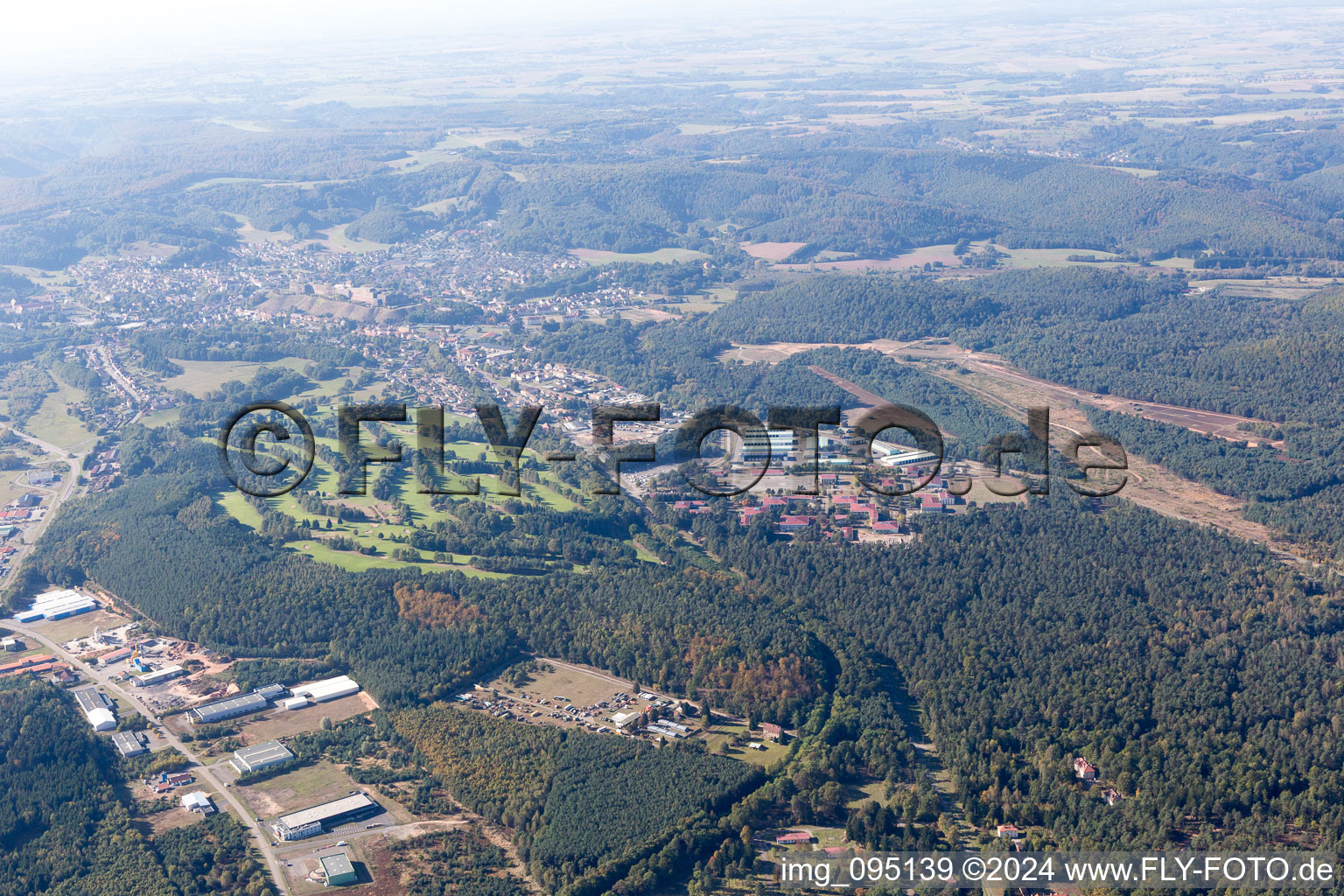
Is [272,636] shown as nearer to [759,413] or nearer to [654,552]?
[654,552]

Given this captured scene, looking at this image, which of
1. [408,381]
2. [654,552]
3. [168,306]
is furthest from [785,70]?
[654,552]

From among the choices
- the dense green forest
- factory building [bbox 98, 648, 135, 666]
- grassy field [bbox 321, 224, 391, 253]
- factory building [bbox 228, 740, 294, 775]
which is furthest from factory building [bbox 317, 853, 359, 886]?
grassy field [bbox 321, 224, 391, 253]

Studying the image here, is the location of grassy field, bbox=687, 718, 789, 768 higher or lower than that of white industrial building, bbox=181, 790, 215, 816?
lower

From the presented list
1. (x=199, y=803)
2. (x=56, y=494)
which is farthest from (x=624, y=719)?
(x=56, y=494)

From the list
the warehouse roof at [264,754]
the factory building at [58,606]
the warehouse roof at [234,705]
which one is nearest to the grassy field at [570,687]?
the warehouse roof at [264,754]

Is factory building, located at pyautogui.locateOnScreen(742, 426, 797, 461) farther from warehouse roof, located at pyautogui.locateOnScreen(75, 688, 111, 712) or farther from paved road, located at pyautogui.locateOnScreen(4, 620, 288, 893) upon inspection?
warehouse roof, located at pyautogui.locateOnScreen(75, 688, 111, 712)
